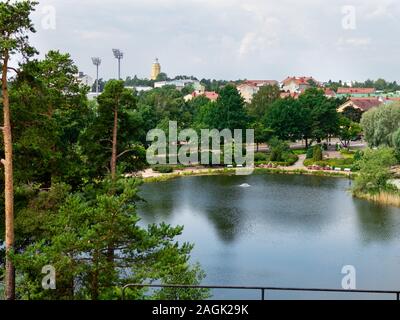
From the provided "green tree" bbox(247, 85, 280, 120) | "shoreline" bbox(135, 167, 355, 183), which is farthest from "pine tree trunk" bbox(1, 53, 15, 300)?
"green tree" bbox(247, 85, 280, 120)

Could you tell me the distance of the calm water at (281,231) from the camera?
13.4 meters

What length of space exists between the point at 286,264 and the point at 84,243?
7970mm

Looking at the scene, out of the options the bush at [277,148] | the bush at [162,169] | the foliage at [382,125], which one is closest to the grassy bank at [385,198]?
the foliage at [382,125]

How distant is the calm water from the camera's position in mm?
13438

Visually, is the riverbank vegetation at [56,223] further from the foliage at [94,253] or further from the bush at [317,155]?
the bush at [317,155]

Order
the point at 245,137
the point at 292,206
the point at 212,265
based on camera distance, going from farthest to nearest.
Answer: the point at 245,137 < the point at 292,206 < the point at 212,265

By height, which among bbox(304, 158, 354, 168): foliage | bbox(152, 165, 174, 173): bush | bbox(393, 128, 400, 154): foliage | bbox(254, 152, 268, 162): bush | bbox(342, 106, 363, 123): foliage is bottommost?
bbox(152, 165, 174, 173): bush

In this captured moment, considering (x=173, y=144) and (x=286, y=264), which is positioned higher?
(x=173, y=144)

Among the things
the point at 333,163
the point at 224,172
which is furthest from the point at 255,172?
the point at 333,163

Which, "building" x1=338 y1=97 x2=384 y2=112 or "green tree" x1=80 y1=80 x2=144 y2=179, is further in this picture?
"building" x1=338 y1=97 x2=384 y2=112

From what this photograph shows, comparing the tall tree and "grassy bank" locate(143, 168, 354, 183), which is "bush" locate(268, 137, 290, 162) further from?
the tall tree

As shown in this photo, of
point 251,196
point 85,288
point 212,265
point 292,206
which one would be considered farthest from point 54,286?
point 251,196

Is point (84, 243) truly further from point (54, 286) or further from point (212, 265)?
point (212, 265)

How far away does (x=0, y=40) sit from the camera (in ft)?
24.4
